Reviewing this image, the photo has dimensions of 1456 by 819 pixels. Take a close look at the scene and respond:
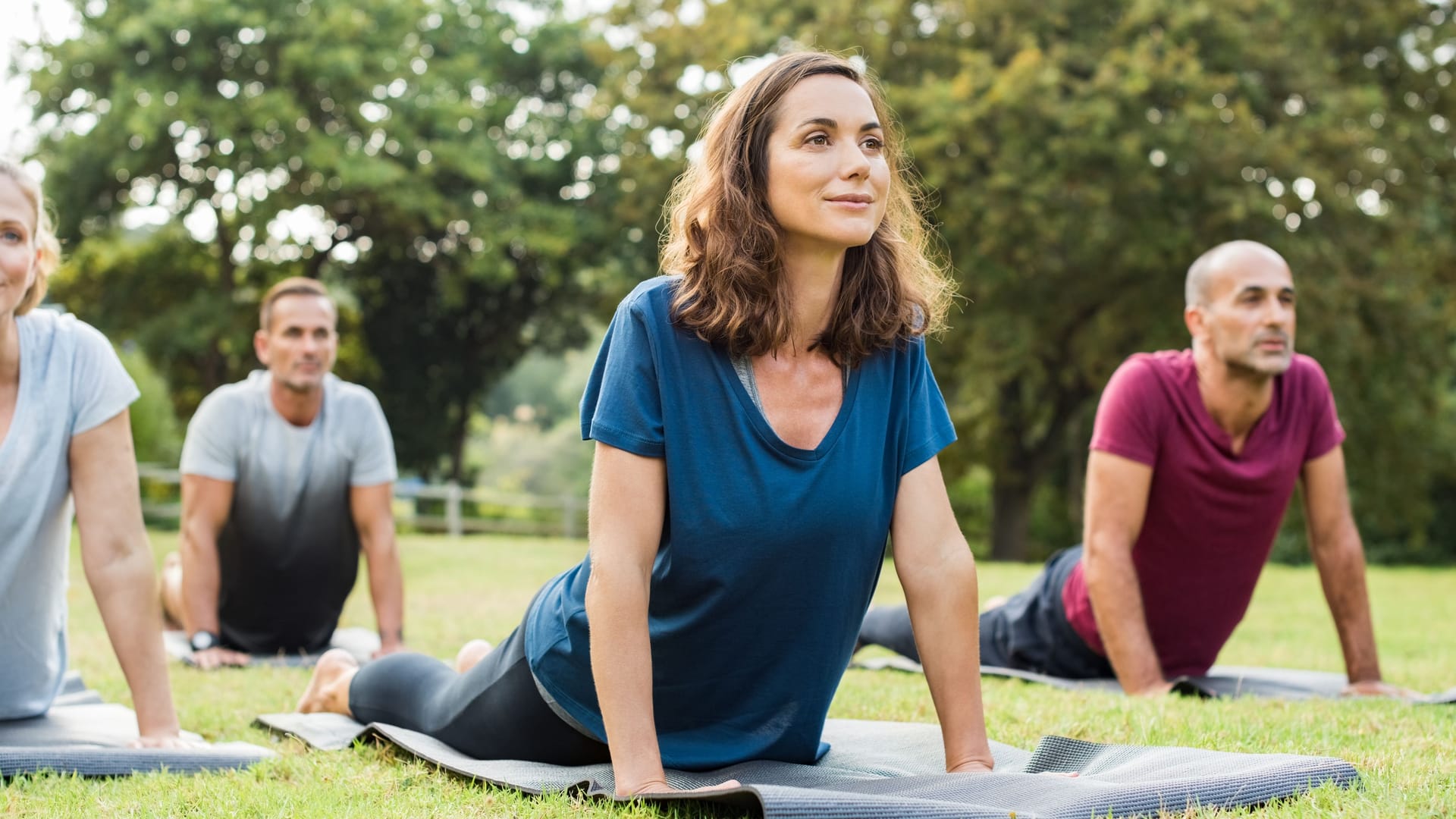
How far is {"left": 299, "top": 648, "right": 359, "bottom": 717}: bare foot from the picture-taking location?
4.54 metres

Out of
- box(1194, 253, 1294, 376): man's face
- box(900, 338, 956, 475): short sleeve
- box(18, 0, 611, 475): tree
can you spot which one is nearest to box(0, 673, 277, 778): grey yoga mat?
box(900, 338, 956, 475): short sleeve

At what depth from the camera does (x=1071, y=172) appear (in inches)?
750

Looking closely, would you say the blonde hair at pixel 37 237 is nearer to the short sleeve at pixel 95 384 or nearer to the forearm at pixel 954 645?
the short sleeve at pixel 95 384

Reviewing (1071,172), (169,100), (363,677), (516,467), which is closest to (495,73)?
(169,100)

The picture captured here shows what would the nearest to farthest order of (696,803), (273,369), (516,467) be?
(696,803), (273,369), (516,467)

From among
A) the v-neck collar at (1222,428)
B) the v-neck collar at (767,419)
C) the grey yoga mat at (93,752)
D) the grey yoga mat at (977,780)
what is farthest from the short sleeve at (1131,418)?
the grey yoga mat at (93,752)

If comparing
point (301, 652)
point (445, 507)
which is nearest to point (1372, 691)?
point (301, 652)

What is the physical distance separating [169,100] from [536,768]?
23051 millimetres

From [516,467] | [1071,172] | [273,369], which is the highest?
[1071,172]

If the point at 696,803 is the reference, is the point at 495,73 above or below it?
above

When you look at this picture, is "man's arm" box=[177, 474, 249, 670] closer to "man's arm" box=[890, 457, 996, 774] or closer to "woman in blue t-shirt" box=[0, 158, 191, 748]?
"woman in blue t-shirt" box=[0, 158, 191, 748]

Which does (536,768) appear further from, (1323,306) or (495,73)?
(495,73)

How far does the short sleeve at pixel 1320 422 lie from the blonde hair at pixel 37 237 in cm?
461

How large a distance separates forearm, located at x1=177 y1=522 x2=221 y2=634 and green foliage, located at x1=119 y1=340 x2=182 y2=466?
15.1 m
